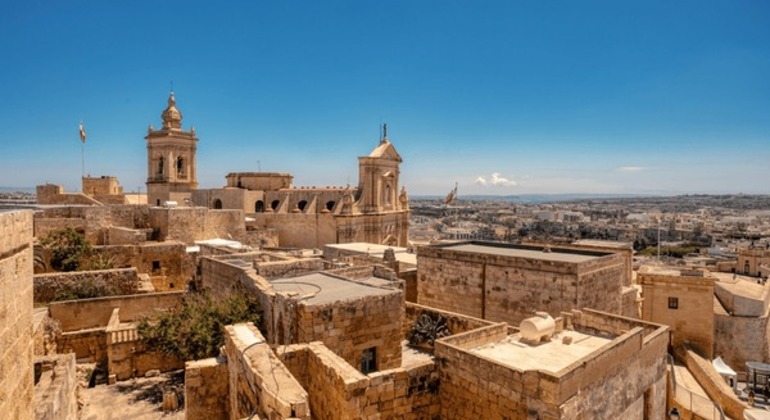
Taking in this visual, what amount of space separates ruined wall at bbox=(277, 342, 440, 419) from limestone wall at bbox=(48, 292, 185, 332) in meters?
10.5

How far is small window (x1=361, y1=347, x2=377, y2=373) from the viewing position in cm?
816

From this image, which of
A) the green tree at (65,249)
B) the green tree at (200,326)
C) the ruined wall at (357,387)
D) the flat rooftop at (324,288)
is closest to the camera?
the ruined wall at (357,387)

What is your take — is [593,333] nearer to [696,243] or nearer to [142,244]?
[142,244]

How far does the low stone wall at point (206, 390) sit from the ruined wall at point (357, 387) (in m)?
1.01

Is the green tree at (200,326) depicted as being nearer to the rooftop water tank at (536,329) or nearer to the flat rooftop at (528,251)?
the rooftop water tank at (536,329)

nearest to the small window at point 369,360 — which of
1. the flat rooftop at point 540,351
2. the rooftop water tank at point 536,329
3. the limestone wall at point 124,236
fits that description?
the flat rooftop at point 540,351

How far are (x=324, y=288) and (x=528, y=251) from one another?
6850 millimetres

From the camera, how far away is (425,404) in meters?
6.77

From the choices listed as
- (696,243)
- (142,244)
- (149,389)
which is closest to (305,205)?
(142,244)

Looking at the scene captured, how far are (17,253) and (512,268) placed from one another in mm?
9578

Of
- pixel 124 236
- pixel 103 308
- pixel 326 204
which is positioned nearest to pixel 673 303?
pixel 103 308

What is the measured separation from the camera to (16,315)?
5.09 metres

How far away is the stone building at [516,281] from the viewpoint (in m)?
10.4

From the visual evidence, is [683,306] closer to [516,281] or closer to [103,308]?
[516,281]
